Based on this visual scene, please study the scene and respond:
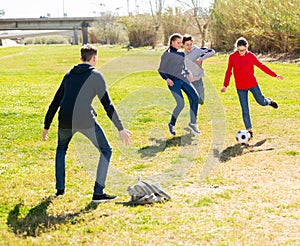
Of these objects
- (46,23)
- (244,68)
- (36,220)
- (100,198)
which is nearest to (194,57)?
(244,68)

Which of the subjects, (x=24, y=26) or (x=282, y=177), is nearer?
(x=282, y=177)

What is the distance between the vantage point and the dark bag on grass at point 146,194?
18.6ft

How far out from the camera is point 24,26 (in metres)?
89.8

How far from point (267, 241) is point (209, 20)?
3275cm

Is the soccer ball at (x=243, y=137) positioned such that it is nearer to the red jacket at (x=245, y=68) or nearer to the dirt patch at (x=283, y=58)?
the red jacket at (x=245, y=68)

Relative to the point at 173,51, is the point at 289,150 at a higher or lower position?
lower

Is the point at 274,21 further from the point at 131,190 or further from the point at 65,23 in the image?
the point at 65,23

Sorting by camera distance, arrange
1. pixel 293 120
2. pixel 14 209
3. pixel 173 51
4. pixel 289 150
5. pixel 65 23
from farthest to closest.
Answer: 1. pixel 65 23
2. pixel 293 120
3. pixel 173 51
4. pixel 289 150
5. pixel 14 209

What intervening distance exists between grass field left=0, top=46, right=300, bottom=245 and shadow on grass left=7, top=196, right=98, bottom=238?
10mm

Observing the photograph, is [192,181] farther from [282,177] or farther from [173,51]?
[173,51]

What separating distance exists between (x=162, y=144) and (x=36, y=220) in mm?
3855

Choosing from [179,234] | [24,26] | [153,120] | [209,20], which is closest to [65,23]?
[24,26]

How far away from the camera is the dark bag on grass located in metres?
5.68

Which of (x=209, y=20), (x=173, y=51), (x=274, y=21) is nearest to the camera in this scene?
(x=173, y=51)
